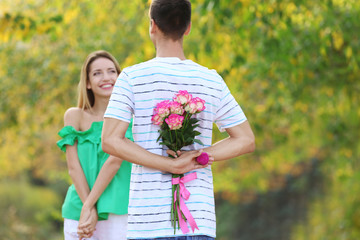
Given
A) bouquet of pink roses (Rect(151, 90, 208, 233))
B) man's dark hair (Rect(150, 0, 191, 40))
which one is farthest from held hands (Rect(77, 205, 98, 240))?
man's dark hair (Rect(150, 0, 191, 40))

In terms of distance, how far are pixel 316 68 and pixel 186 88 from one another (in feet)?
16.7

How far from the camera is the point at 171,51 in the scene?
2.42 m

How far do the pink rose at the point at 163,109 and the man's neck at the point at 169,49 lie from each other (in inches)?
9.6

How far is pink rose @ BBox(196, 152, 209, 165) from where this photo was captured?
92.0 inches

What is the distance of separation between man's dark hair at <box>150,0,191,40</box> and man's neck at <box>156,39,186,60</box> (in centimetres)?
3

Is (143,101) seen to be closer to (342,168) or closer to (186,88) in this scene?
(186,88)

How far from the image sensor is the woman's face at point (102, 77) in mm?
3461

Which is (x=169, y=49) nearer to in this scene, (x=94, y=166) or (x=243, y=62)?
(x=94, y=166)

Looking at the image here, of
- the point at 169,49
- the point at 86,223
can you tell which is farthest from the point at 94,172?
the point at 169,49

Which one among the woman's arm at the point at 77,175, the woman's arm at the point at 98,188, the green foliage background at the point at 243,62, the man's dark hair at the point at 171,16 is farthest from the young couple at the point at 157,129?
the green foliage background at the point at 243,62

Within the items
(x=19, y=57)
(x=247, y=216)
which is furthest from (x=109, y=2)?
(x=247, y=216)

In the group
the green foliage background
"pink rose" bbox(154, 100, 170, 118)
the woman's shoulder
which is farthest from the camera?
the green foliage background

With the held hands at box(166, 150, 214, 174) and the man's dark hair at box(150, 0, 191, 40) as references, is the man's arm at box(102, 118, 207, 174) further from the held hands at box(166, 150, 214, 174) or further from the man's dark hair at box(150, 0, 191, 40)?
the man's dark hair at box(150, 0, 191, 40)

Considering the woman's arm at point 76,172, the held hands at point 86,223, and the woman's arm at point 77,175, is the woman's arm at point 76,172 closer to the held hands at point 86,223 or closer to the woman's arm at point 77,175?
the woman's arm at point 77,175
